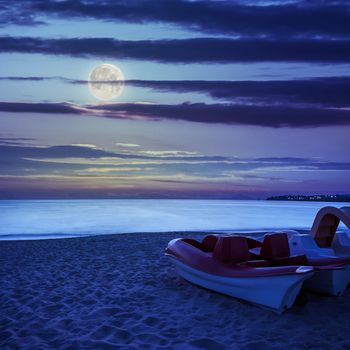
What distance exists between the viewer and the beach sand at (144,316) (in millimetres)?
5332

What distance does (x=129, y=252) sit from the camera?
41.5 ft

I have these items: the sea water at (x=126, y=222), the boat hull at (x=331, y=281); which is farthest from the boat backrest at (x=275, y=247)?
the sea water at (x=126, y=222)

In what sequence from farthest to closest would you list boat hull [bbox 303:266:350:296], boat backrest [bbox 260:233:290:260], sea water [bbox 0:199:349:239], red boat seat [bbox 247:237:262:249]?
sea water [bbox 0:199:349:239] → red boat seat [bbox 247:237:262:249] → boat backrest [bbox 260:233:290:260] → boat hull [bbox 303:266:350:296]

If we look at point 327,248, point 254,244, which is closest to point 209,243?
point 254,244

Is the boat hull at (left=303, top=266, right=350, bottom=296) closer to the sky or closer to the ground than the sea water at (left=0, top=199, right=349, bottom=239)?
closer to the sky

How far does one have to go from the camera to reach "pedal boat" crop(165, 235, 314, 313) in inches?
236

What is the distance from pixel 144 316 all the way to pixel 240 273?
5.12 feet

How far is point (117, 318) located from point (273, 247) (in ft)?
9.00

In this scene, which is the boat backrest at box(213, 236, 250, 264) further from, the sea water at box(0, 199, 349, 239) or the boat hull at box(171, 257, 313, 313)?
the sea water at box(0, 199, 349, 239)

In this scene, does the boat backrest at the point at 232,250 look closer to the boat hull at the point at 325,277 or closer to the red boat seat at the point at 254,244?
the boat hull at the point at 325,277

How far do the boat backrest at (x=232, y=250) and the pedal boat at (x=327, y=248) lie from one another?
33.3 inches

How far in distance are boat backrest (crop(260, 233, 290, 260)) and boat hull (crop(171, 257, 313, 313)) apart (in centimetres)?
88

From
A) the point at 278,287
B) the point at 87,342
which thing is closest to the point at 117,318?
the point at 87,342

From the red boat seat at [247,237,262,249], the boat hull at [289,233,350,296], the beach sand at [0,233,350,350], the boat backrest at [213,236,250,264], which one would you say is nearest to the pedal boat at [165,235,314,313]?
the boat backrest at [213,236,250,264]
